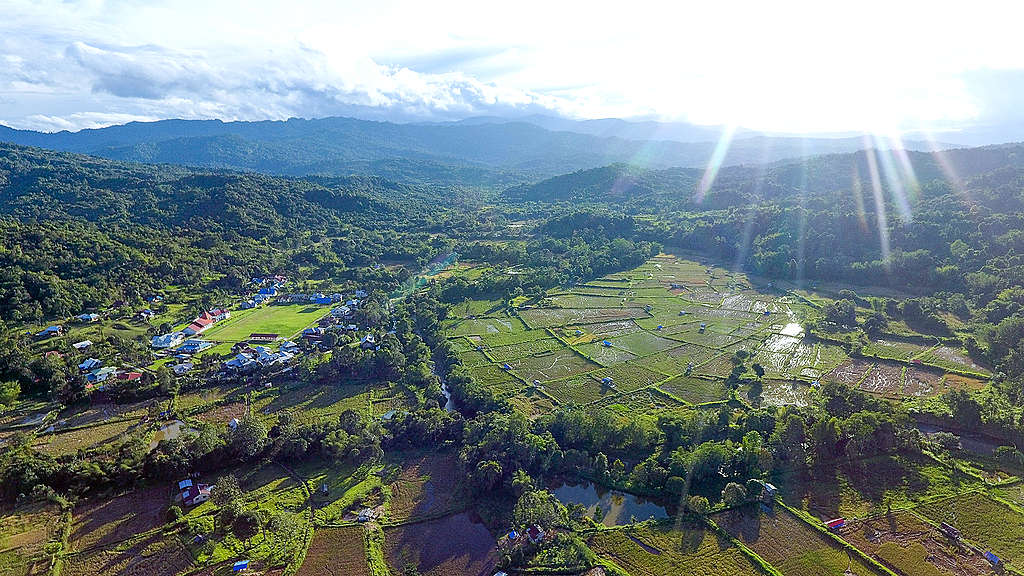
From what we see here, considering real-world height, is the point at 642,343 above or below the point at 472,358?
below

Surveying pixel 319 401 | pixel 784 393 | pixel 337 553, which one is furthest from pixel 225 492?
pixel 784 393

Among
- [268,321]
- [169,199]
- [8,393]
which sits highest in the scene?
[169,199]

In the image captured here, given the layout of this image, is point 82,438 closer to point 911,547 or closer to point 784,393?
point 911,547

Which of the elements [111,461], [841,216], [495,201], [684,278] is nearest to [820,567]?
[111,461]

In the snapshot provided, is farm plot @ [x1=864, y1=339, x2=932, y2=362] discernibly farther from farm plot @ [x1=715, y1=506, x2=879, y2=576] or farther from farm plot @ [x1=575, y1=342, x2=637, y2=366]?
farm plot @ [x1=715, y1=506, x2=879, y2=576]

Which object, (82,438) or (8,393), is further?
(8,393)

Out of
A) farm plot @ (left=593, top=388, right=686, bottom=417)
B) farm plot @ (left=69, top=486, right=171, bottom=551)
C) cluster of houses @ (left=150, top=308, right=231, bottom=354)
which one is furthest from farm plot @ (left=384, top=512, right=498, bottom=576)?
cluster of houses @ (left=150, top=308, right=231, bottom=354)

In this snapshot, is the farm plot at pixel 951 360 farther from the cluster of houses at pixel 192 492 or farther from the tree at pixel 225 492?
the cluster of houses at pixel 192 492
